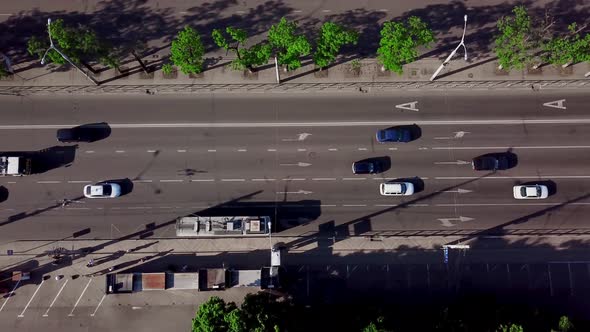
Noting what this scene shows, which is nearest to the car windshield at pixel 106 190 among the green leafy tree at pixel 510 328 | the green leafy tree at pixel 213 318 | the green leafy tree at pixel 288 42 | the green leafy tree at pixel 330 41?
the green leafy tree at pixel 213 318

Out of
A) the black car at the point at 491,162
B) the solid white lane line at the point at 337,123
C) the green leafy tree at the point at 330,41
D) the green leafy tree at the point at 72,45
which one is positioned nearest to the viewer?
the green leafy tree at the point at 72,45

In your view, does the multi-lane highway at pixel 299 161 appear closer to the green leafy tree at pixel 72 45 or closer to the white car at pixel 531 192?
the white car at pixel 531 192

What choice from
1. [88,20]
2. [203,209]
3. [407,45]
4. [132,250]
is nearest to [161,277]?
[132,250]

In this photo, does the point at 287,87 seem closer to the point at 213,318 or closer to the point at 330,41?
the point at 330,41

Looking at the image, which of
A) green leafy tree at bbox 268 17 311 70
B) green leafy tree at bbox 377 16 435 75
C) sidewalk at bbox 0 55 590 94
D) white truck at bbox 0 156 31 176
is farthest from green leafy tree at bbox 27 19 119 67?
green leafy tree at bbox 377 16 435 75

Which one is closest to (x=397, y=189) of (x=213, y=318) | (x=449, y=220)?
(x=449, y=220)

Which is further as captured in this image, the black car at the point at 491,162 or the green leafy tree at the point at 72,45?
the black car at the point at 491,162

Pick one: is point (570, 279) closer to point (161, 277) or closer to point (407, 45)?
point (407, 45)
